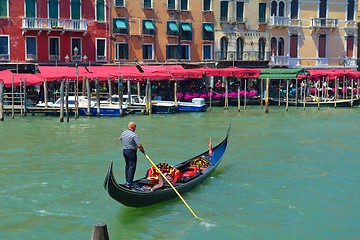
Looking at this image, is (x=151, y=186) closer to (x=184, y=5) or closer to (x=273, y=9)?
(x=184, y=5)

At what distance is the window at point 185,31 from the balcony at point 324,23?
7073 mm

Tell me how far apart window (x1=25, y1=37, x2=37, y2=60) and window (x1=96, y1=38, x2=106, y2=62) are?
10.00 feet

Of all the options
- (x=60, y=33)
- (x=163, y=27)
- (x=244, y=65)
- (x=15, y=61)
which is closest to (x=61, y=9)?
(x=60, y=33)

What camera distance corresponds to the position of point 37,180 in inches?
497

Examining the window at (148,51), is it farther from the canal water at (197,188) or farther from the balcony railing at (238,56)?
the canal water at (197,188)

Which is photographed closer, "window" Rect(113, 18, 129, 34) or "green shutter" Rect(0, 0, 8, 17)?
"green shutter" Rect(0, 0, 8, 17)

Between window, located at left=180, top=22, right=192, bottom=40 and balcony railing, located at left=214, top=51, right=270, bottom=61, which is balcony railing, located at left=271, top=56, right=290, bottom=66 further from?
window, located at left=180, top=22, right=192, bottom=40

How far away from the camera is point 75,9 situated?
28969mm

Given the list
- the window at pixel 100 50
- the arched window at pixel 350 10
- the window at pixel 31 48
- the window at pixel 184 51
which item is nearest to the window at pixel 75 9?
the window at pixel 100 50

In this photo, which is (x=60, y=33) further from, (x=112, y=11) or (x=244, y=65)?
(x=244, y=65)

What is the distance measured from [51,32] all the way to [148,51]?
506 cm

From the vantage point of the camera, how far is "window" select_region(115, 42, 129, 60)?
30.3 metres

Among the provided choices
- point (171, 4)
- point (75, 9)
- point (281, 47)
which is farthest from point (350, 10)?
point (75, 9)

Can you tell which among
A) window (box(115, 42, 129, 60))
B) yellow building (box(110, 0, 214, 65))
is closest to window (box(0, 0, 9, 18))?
yellow building (box(110, 0, 214, 65))
